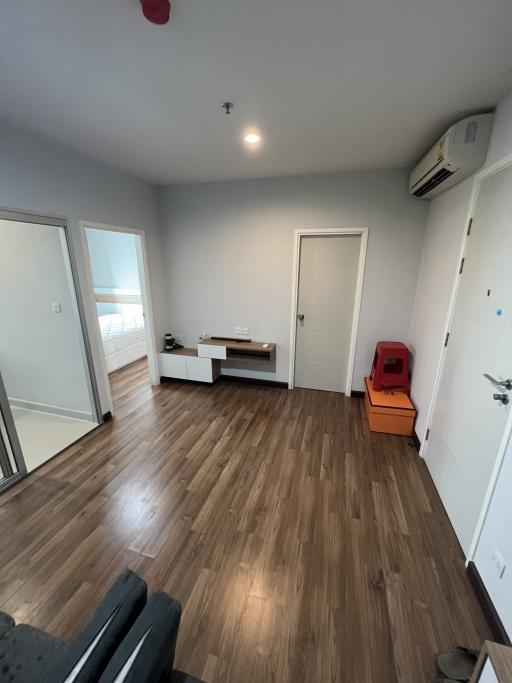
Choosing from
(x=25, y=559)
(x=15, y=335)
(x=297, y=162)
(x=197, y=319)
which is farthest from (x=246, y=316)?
(x=25, y=559)

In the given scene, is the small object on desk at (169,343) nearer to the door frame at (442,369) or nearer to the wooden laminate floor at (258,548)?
the wooden laminate floor at (258,548)

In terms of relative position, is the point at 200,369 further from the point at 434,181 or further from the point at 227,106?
the point at 434,181

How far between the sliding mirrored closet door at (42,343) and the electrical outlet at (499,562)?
125 inches

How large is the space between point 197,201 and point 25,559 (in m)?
3.65

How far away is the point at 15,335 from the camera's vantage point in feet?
9.61

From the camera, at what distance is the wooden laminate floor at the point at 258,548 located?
3.98ft

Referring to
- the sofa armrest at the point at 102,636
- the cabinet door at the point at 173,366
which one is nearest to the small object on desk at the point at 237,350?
the cabinet door at the point at 173,366

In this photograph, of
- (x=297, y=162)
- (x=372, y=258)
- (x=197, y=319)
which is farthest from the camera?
(x=197, y=319)

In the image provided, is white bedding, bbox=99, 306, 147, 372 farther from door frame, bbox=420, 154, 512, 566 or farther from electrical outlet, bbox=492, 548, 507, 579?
electrical outlet, bbox=492, 548, 507, 579

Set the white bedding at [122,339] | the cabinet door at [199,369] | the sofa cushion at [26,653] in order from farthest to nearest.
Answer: the white bedding at [122,339], the cabinet door at [199,369], the sofa cushion at [26,653]

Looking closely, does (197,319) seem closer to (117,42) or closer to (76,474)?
(76,474)

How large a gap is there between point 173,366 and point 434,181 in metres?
3.52

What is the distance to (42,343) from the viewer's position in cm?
285

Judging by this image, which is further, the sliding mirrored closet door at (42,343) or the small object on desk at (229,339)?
the small object on desk at (229,339)
